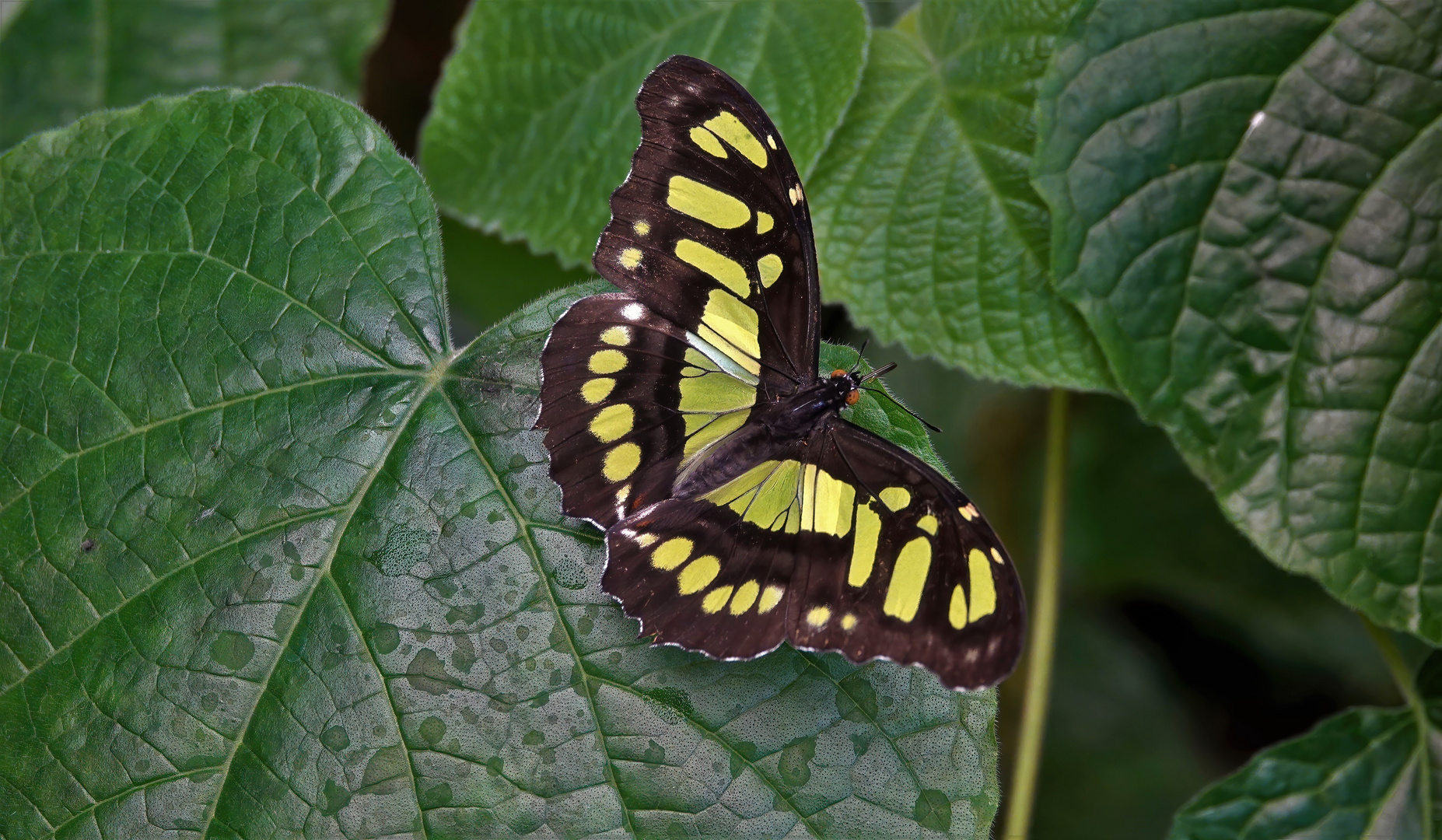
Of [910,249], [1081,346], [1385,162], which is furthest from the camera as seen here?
[910,249]

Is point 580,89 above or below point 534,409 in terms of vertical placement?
above

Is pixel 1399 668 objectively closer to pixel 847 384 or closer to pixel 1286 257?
pixel 1286 257

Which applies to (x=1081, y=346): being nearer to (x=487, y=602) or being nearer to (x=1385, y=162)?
(x=1385, y=162)

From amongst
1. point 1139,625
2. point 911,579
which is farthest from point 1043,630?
point 1139,625

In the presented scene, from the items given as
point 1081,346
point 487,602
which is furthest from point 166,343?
point 1081,346

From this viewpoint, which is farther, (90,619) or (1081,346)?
(1081,346)

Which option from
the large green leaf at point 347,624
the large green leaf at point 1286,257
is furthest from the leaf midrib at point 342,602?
the large green leaf at point 1286,257
